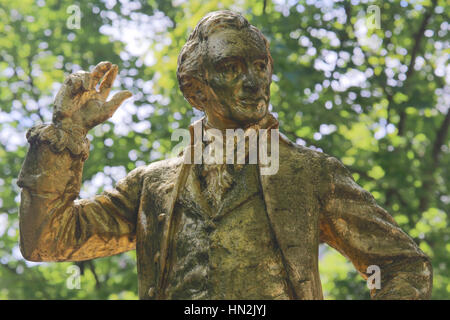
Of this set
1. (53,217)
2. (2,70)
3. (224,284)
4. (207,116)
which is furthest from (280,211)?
(2,70)

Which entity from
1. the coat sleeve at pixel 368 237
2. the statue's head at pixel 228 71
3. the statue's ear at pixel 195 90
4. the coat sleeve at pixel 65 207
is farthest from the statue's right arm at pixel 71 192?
the coat sleeve at pixel 368 237

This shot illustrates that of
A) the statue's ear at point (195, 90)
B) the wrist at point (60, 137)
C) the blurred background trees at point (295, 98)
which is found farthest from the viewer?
the blurred background trees at point (295, 98)

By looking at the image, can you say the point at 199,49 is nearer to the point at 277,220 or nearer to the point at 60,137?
the point at 60,137

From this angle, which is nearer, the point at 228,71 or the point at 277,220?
the point at 277,220

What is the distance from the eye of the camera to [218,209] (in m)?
3.95

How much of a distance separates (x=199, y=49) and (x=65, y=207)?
3.76 feet

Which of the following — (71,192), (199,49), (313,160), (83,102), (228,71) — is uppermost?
(199,49)

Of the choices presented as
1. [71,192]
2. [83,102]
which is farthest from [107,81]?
[71,192]

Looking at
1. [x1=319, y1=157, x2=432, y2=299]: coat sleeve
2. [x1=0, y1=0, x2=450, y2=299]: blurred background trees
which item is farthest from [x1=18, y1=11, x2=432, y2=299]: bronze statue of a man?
[x1=0, y1=0, x2=450, y2=299]: blurred background trees

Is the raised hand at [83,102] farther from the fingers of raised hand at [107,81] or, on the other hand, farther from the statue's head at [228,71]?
the statue's head at [228,71]

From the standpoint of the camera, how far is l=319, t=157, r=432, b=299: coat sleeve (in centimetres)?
374

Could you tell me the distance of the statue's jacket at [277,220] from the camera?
12.4 feet

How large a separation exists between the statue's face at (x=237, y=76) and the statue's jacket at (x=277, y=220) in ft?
1.03

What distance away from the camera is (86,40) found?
37.9ft
